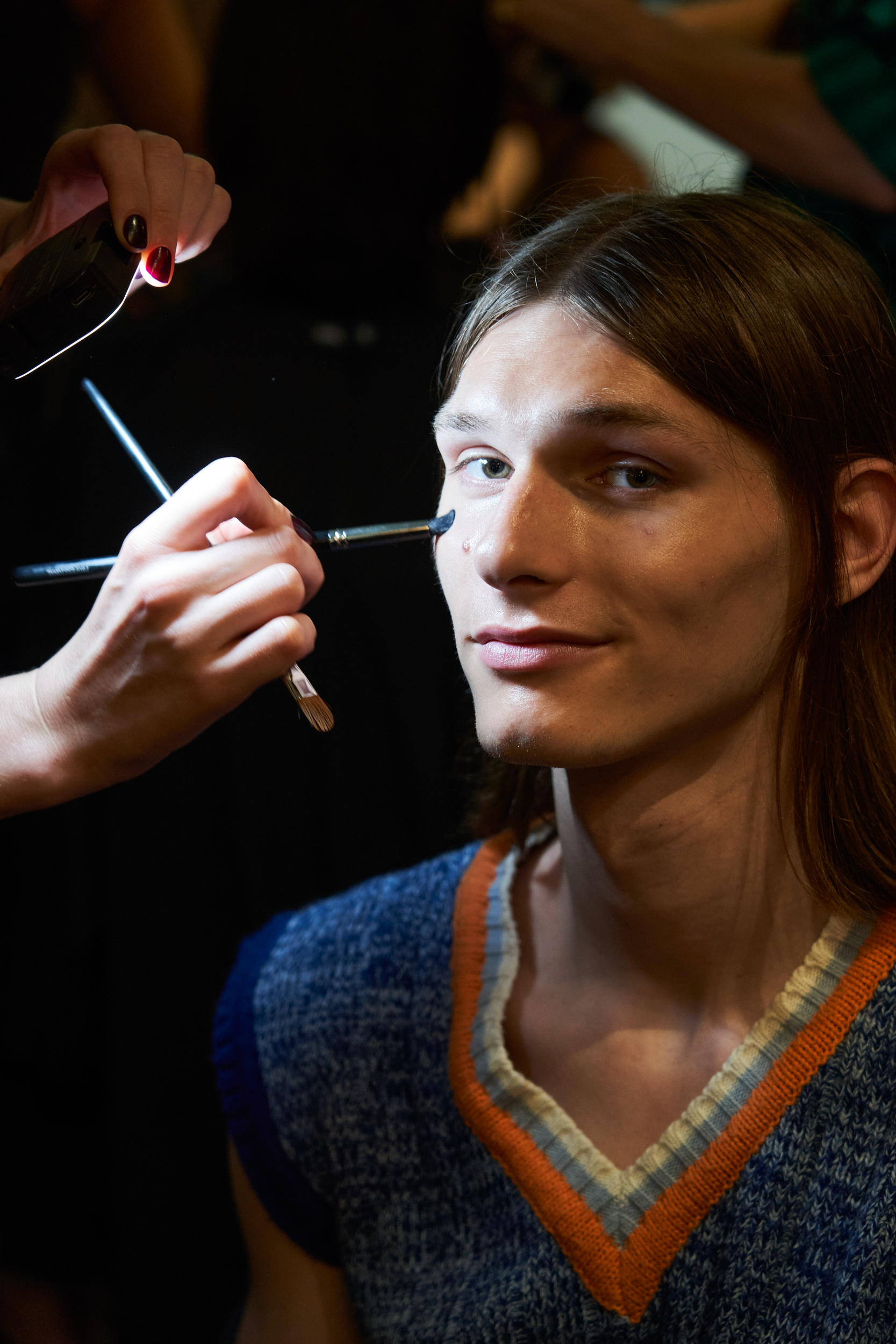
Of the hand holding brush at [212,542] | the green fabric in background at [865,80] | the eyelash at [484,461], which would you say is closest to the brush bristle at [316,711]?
the hand holding brush at [212,542]

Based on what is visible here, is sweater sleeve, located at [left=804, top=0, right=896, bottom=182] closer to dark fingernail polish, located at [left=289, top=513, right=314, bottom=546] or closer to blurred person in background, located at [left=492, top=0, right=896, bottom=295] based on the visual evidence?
blurred person in background, located at [left=492, top=0, right=896, bottom=295]

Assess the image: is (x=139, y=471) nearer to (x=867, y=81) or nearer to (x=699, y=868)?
(x=699, y=868)

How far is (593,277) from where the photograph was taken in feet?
2.57

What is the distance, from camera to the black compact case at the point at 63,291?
1.93ft

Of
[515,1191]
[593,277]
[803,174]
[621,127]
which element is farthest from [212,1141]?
[621,127]

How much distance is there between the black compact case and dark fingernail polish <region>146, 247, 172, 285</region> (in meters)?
0.01

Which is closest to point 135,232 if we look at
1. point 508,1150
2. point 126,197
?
point 126,197

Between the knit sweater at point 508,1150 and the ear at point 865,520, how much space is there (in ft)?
0.81

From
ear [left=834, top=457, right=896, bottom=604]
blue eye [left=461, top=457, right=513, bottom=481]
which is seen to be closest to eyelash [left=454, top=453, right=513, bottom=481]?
blue eye [left=461, top=457, right=513, bottom=481]

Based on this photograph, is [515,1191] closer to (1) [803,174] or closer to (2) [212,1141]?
(2) [212,1141]

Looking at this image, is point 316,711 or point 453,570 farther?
point 453,570

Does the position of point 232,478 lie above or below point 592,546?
above

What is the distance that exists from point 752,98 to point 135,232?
71 centimetres

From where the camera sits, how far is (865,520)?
0.83m
